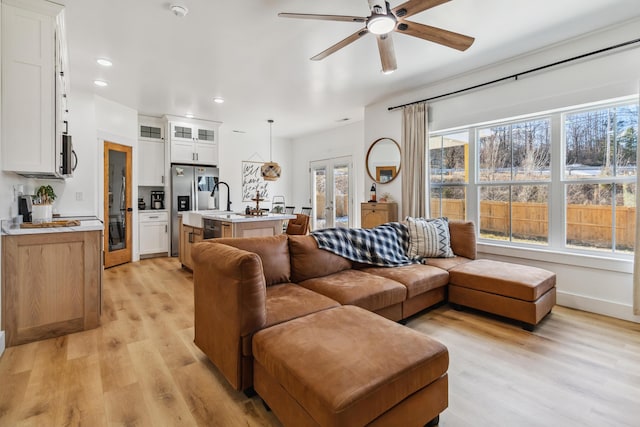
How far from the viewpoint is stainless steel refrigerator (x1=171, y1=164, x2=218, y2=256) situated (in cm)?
585

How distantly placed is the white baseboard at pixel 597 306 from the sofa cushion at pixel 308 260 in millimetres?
2495

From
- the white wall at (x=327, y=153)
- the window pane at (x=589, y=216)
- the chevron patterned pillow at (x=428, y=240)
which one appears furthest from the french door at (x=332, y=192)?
the window pane at (x=589, y=216)

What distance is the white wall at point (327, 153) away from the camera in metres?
6.51

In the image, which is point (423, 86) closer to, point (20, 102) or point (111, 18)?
point (111, 18)

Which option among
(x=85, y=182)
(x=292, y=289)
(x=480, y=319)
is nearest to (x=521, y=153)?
(x=480, y=319)

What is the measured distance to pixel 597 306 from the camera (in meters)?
3.01

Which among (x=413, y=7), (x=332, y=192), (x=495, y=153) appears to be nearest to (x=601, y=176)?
(x=495, y=153)

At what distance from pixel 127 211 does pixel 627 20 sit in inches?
268

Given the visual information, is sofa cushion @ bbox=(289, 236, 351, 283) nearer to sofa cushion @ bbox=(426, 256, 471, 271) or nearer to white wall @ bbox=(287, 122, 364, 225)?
sofa cushion @ bbox=(426, 256, 471, 271)

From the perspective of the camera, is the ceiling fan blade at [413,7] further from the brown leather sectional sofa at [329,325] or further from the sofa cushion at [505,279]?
the sofa cushion at [505,279]

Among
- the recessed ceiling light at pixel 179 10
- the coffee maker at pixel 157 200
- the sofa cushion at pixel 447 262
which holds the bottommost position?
the sofa cushion at pixel 447 262

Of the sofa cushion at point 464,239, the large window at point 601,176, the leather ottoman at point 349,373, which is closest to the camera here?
the leather ottoman at point 349,373

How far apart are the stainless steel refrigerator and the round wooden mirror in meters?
3.29

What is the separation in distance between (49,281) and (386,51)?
333 centimetres
